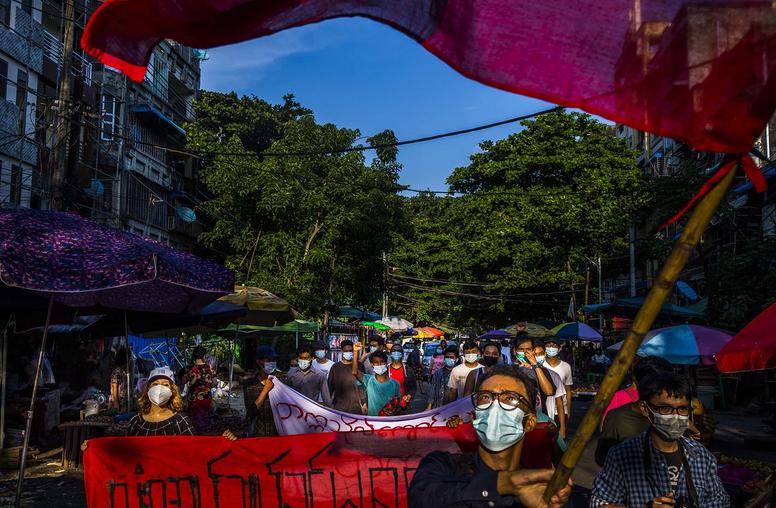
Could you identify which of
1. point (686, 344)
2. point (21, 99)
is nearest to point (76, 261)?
point (686, 344)

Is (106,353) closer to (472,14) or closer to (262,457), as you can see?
(262,457)

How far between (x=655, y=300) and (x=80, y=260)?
641 cm

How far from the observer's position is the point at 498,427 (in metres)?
3.12

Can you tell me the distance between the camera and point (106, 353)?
2141 cm

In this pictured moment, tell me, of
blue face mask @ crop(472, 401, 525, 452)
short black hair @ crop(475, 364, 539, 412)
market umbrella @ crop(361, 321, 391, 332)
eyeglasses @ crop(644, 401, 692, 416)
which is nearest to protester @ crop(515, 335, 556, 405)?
eyeglasses @ crop(644, 401, 692, 416)

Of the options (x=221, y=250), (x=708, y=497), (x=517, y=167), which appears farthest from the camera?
(x=517, y=167)

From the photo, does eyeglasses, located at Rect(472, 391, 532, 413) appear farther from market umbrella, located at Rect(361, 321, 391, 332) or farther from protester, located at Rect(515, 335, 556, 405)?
market umbrella, located at Rect(361, 321, 391, 332)

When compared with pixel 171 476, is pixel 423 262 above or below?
above

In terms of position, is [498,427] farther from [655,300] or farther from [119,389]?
[119,389]

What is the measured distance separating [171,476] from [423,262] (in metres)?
51.0

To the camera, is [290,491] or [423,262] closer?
[290,491]

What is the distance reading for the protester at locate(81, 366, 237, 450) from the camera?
22.3 ft

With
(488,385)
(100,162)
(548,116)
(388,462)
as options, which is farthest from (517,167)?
(488,385)

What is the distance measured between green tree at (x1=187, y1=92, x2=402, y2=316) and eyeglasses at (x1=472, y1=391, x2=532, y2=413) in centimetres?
2625
